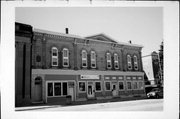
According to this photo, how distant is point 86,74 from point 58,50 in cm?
308

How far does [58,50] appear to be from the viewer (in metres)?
17.6

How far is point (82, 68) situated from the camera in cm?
1873

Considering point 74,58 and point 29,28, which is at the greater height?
point 29,28

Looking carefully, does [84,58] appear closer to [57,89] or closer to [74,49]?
[74,49]

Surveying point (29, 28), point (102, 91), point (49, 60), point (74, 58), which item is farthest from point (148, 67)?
point (29, 28)

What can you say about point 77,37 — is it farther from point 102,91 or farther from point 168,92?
point 168,92

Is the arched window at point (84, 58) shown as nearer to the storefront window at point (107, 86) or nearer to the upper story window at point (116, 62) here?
the storefront window at point (107, 86)

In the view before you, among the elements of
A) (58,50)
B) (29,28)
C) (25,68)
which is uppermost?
(29,28)

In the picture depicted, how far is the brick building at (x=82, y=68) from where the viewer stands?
1667 cm

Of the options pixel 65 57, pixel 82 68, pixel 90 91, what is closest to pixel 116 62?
pixel 82 68

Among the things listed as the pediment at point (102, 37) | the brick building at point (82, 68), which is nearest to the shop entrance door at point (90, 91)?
the brick building at point (82, 68)

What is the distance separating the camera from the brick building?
54.7 ft

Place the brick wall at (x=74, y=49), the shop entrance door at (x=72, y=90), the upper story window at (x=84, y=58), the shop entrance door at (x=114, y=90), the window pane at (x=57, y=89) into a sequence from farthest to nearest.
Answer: the shop entrance door at (x=114, y=90), the upper story window at (x=84, y=58), the shop entrance door at (x=72, y=90), the window pane at (x=57, y=89), the brick wall at (x=74, y=49)

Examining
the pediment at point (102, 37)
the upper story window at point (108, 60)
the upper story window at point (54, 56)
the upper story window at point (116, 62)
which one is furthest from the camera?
the upper story window at point (116, 62)
